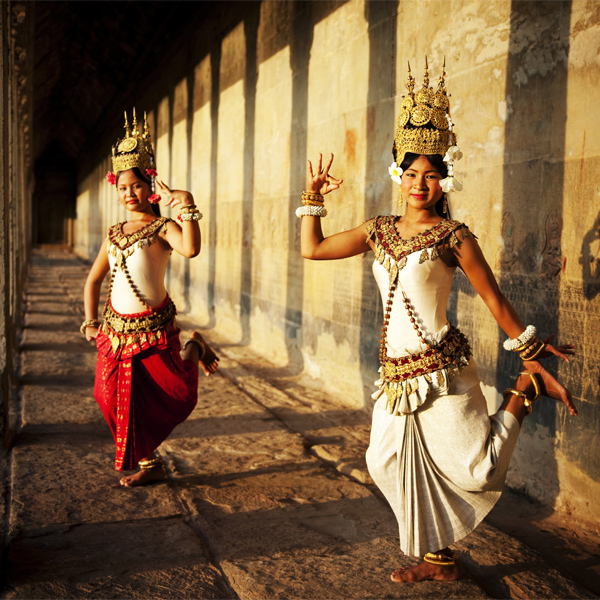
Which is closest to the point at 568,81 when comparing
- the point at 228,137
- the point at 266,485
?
the point at 266,485

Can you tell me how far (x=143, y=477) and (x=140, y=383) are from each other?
57 centimetres

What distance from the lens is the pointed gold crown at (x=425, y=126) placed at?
2.50 metres

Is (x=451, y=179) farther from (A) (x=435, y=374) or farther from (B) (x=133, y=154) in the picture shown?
(B) (x=133, y=154)

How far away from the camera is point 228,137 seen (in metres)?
9.73

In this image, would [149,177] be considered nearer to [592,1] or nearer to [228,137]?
[592,1]

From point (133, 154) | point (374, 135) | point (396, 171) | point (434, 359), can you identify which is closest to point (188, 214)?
point (133, 154)

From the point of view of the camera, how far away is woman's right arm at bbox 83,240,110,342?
378 centimetres

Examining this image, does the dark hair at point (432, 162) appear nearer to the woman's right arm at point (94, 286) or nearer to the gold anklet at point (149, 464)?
the woman's right arm at point (94, 286)

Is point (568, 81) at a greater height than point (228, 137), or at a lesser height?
lesser

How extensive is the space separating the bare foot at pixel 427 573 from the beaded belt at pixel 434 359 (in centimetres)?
79

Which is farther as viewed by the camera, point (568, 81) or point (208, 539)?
point (568, 81)

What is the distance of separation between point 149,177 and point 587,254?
239cm

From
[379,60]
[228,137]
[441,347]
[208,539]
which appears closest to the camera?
[441,347]

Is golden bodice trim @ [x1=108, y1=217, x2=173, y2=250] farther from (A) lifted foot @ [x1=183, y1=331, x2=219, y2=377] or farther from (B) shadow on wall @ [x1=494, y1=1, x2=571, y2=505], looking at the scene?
(B) shadow on wall @ [x1=494, y1=1, x2=571, y2=505]
